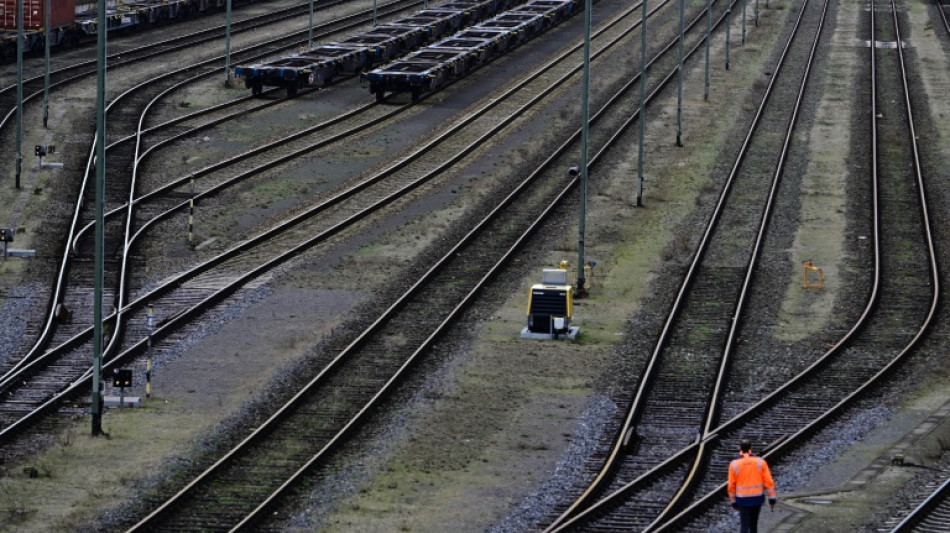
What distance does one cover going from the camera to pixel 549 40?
74875 mm

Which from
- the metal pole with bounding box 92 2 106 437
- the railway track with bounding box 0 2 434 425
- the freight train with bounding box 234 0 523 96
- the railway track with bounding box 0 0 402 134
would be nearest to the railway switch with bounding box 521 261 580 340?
the railway track with bounding box 0 2 434 425

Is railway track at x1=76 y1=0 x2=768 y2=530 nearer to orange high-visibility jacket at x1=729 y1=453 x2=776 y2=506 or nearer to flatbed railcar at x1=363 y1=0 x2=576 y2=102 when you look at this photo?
orange high-visibility jacket at x1=729 y1=453 x2=776 y2=506

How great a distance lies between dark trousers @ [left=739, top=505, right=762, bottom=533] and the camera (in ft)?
61.1

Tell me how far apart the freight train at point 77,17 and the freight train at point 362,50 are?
7484 mm

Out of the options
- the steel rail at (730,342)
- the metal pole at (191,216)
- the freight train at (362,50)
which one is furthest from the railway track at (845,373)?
the freight train at (362,50)

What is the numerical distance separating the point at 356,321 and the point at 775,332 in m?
7.50

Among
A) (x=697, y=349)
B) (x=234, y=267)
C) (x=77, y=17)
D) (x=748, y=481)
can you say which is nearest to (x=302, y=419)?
(x=697, y=349)

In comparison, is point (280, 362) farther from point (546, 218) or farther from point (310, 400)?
point (546, 218)

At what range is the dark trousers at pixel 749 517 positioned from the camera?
18609 mm

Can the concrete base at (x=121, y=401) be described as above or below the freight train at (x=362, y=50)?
above

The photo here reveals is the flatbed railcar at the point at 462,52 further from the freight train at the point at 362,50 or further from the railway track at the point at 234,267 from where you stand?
the railway track at the point at 234,267

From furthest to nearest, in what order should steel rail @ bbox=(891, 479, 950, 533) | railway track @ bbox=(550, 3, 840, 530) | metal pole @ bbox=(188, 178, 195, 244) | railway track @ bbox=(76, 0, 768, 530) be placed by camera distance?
metal pole @ bbox=(188, 178, 195, 244), railway track @ bbox=(550, 3, 840, 530), railway track @ bbox=(76, 0, 768, 530), steel rail @ bbox=(891, 479, 950, 533)

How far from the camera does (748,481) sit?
1850 centimetres

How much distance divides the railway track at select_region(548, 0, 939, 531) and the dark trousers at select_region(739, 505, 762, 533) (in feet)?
5.45
